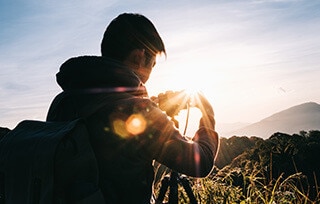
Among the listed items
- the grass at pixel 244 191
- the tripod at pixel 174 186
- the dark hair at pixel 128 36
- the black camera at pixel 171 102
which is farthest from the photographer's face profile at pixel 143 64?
the grass at pixel 244 191

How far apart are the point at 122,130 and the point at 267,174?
3081 mm

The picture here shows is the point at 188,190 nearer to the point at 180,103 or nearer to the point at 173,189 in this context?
the point at 173,189

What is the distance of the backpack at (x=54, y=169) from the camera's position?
1.76 m

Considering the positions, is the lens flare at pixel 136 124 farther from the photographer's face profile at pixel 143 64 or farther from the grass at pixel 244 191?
the grass at pixel 244 191

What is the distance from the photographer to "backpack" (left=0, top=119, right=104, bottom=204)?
69.4 inches

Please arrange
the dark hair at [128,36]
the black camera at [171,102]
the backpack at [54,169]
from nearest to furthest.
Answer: the backpack at [54,169] < the dark hair at [128,36] < the black camera at [171,102]

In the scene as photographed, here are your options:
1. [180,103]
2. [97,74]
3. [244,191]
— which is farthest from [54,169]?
[244,191]

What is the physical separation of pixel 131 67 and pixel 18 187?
1015 millimetres

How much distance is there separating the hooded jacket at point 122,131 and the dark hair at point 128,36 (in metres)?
0.25

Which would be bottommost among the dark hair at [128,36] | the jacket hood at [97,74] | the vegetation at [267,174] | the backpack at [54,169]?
the vegetation at [267,174]

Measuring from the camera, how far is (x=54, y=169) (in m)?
1.76

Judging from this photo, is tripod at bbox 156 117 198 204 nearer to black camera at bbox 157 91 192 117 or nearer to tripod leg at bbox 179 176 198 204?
tripod leg at bbox 179 176 198 204

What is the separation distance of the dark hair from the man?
0.79 ft

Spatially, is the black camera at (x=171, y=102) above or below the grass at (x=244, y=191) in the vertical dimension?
above
